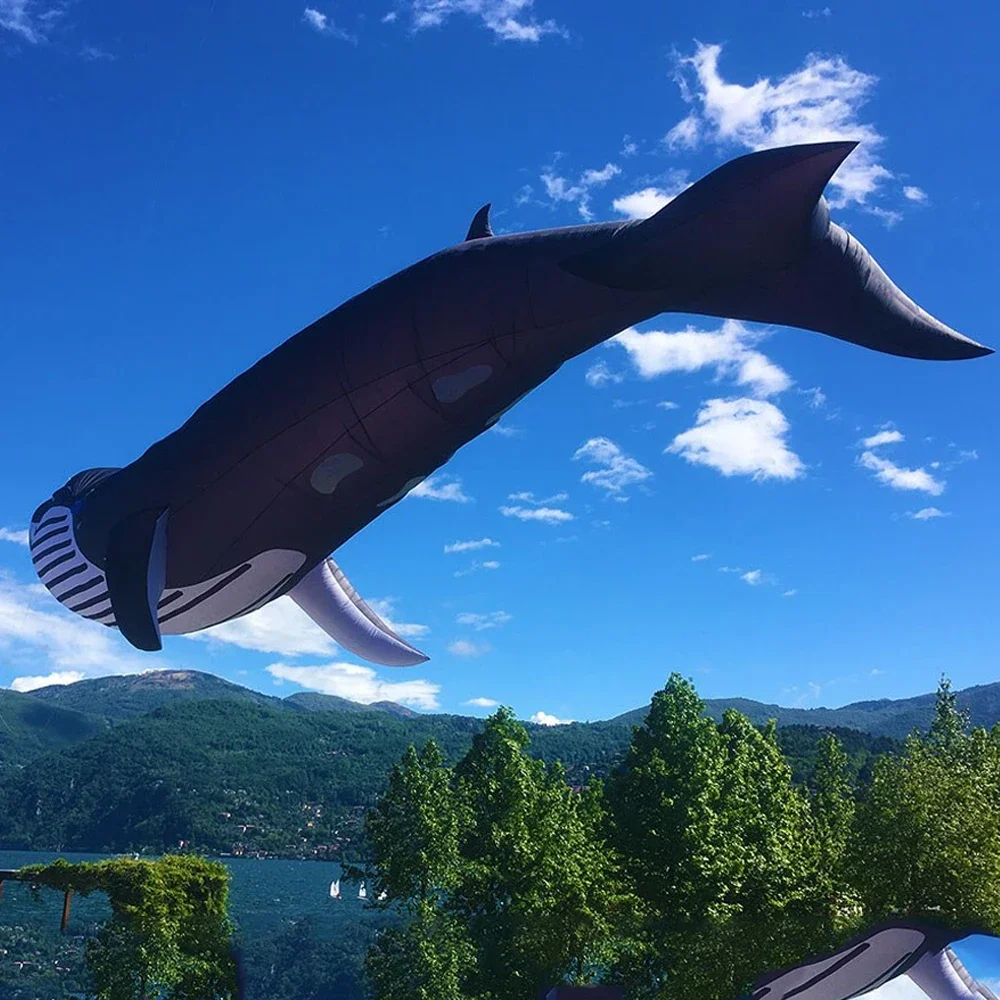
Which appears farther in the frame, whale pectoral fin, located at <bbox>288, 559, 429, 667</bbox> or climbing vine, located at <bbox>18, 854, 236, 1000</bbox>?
climbing vine, located at <bbox>18, 854, 236, 1000</bbox>

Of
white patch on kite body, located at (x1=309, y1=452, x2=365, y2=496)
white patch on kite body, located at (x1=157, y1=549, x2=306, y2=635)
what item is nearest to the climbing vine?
white patch on kite body, located at (x1=157, y1=549, x2=306, y2=635)

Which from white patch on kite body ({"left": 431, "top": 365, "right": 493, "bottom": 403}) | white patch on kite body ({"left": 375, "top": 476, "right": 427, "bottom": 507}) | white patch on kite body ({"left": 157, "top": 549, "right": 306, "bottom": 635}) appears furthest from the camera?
white patch on kite body ({"left": 157, "top": 549, "right": 306, "bottom": 635})

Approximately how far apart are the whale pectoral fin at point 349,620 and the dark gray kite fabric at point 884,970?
564 cm

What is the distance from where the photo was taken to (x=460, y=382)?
24.8 feet

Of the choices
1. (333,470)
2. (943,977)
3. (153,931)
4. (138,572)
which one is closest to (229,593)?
(138,572)

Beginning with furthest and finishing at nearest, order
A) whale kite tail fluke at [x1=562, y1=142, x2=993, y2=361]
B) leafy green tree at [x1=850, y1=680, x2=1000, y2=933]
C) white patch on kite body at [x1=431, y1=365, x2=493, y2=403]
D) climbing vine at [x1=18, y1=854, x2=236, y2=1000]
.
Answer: climbing vine at [x1=18, y1=854, x2=236, y2=1000] → leafy green tree at [x1=850, y1=680, x2=1000, y2=933] → white patch on kite body at [x1=431, y1=365, x2=493, y2=403] → whale kite tail fluke at [x1=562, y1=142, x2=993, y2=361]

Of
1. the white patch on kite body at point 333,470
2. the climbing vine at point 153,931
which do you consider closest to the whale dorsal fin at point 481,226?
the white patch on kite body at point 333,470

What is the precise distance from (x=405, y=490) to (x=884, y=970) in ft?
24.6

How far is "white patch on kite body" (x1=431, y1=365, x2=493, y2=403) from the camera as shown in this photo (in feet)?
24.8

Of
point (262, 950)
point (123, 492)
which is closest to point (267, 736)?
point (262, 950)

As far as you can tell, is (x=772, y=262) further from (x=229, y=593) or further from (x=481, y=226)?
(x=229, y=593)

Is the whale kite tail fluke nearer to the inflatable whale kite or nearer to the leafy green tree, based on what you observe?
the inflatable whale kite

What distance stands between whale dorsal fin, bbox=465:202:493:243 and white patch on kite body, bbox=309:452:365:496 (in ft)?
7.75

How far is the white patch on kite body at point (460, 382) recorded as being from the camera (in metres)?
7.55
